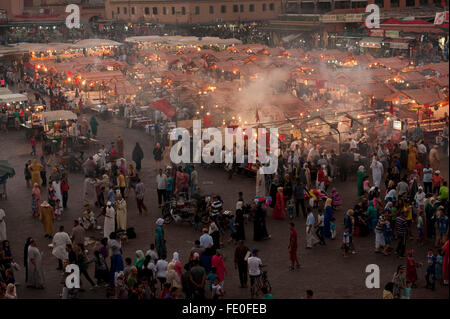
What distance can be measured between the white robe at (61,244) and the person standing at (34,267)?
640 millimetres

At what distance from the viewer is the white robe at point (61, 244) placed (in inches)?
520

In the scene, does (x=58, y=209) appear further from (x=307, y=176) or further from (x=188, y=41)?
(x=188, y=41)

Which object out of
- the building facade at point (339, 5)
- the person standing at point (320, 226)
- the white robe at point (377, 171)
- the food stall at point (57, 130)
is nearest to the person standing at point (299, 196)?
the person standing at point (320, 226)

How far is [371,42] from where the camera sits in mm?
46594

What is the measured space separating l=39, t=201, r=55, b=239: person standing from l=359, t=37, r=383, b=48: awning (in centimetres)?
3527

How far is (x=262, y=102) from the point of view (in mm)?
24922

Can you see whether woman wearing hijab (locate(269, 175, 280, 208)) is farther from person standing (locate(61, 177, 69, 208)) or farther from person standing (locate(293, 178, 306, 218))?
person standing (locate(61, 177, 69, 208))

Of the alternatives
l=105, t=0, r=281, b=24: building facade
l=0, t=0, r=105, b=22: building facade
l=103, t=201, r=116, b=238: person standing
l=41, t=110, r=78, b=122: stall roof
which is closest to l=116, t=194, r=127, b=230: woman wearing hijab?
l=103, t=201, r=116, b=238: person standing

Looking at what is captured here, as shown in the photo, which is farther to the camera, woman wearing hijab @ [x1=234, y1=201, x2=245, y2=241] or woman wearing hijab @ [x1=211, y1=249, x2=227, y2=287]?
woman wearing hijab @ [x1=234, y1=201, x2=245, y2=241]

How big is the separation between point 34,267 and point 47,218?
2.84 meters

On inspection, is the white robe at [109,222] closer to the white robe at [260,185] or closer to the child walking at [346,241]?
the white robe at [260,185]

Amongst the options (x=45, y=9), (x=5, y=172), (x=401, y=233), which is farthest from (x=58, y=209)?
(x=45, y=9)

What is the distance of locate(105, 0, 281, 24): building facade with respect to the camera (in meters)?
69.8
